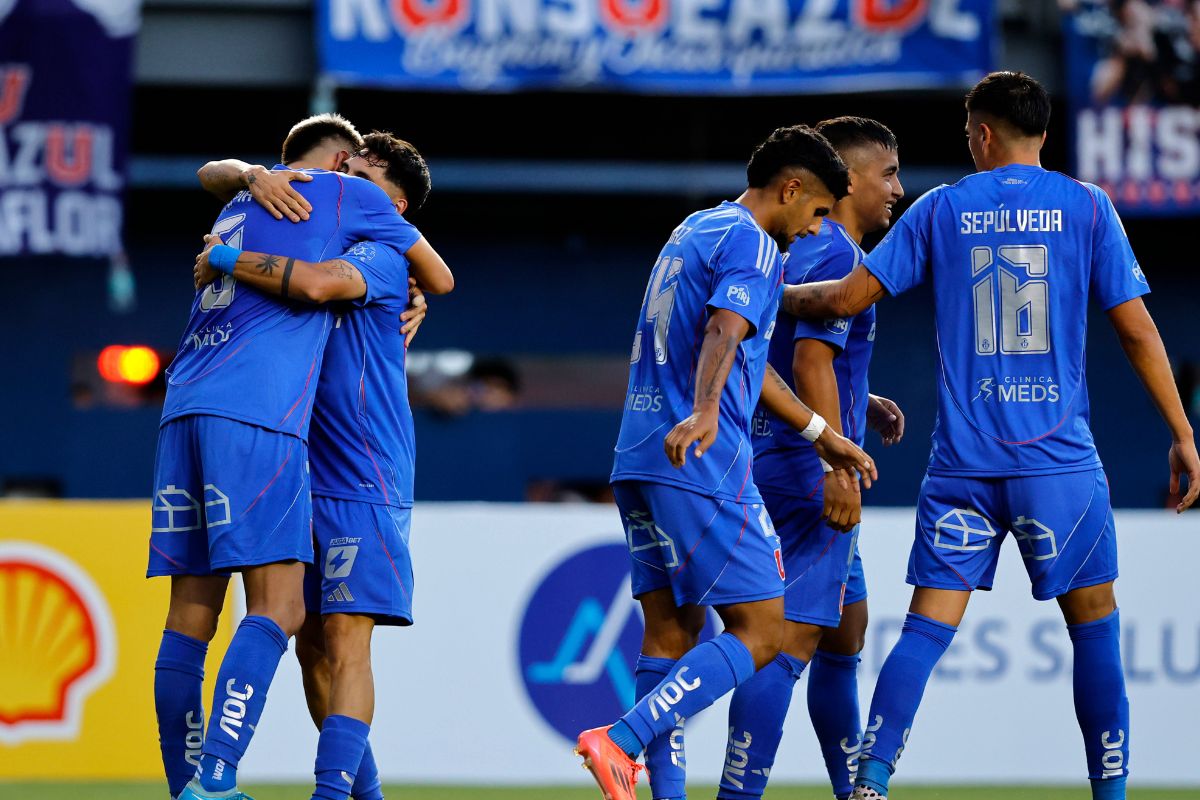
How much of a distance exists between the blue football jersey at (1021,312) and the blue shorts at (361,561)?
65.7 inches

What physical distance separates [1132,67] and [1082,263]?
766cm

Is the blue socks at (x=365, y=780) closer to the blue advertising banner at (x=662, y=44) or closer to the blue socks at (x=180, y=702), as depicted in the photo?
the blue socks at (x=180, y=702)

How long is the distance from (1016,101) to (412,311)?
199cm

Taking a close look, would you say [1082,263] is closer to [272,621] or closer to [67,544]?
[272,621]

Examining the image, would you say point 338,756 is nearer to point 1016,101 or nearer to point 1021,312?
point 1021,312

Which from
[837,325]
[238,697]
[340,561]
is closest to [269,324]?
[340,561]

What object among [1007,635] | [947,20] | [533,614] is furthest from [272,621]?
[947,20]

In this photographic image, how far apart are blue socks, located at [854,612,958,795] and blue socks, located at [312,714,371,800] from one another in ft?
4.86

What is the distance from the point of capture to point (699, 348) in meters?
4.67

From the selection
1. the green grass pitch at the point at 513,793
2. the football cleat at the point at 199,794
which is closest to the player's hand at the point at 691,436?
the football cleat at the point at 199,794

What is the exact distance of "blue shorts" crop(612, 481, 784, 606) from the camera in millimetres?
4523

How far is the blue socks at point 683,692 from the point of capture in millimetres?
4383

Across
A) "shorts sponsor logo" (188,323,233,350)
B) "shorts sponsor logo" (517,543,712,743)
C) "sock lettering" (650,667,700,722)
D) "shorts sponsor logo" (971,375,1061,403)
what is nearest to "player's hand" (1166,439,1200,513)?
"shorts sponsor logo" (971,375,1061,403)

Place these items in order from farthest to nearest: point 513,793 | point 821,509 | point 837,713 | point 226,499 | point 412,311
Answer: point 513,793 < point 837,713 < point 821,509 < point 412,311 < point 226,499
